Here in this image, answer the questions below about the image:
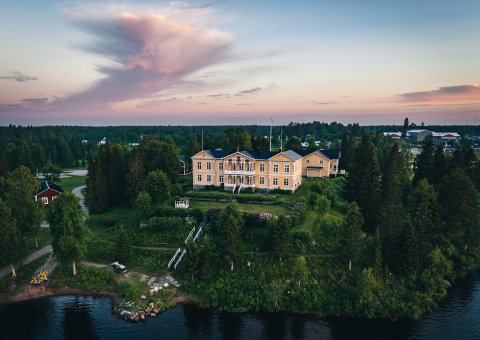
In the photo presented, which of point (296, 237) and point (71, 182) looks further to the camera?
point (71, 182)

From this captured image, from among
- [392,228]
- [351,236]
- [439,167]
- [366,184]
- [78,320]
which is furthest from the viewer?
[439,167]

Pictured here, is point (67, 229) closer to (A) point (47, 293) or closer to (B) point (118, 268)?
(A) point (47, 293)

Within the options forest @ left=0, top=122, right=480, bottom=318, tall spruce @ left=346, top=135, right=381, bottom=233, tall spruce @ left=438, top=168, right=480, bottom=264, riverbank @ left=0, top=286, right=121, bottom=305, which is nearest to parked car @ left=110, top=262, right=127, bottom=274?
forest @ left=0, top=122, right=480, bottom=318

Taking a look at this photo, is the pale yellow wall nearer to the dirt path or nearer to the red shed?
the dirt path

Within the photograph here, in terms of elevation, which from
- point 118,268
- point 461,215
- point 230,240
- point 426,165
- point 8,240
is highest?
point 426,165

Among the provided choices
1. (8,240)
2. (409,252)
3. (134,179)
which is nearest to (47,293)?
(8,240)

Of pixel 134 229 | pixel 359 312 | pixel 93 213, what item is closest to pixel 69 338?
pixel 134 229

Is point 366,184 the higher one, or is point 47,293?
point 366,184
